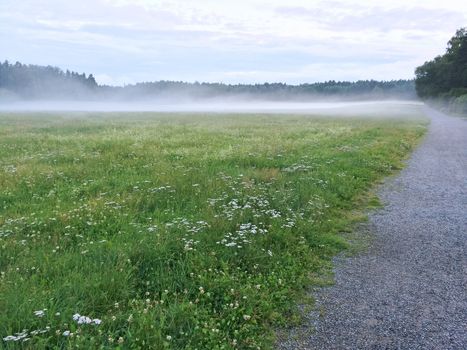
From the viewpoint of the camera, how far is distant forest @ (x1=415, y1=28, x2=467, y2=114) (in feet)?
218

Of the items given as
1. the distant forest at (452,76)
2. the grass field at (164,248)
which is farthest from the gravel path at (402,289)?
the distant forest at (452,76)

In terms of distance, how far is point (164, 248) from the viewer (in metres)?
6.52

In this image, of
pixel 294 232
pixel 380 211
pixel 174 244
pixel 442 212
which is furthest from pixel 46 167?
pixel 442 212

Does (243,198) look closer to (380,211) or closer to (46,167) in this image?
(380,211)

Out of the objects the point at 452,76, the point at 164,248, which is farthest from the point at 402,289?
the point at 452,76

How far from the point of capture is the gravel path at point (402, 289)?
4.78 meters

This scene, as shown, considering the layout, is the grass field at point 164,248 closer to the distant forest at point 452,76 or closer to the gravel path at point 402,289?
the gravel path at point 402,289

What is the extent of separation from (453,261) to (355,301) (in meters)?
2.64

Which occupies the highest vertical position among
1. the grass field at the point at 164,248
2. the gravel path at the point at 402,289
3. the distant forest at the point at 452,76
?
the distant forest at the point at 452,76

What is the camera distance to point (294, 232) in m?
7.77

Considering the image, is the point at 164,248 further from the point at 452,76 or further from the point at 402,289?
the point at 452,76

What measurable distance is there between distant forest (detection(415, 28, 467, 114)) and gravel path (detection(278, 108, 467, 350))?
56722 millimetres

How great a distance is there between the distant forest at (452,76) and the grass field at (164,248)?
188 ft

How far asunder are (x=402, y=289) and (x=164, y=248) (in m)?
3.75
